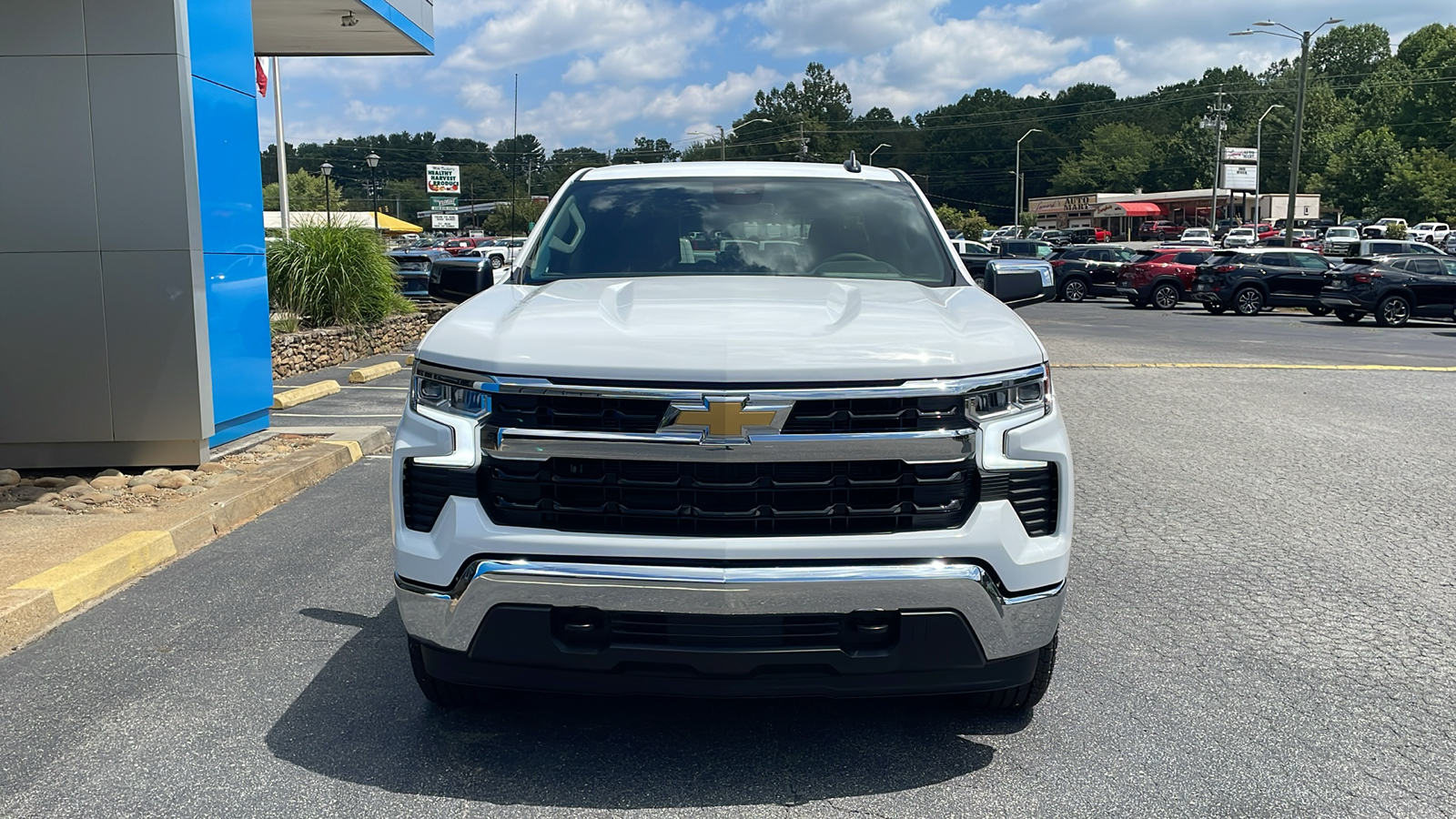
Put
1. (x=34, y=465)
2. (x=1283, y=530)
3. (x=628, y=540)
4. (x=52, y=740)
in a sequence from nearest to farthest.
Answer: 1. (x=628, y=540)
2. (x=52, y=740)
3. (x=1283, y=530)
4. (x=34, y=465)

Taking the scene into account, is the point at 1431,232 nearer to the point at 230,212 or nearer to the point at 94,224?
the point at 230,212

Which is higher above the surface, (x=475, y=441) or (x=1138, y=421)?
(x=475, y=441)

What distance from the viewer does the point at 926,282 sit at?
4.53 metres

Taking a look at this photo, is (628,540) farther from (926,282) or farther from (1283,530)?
(1283,530)

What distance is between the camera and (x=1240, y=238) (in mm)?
66125

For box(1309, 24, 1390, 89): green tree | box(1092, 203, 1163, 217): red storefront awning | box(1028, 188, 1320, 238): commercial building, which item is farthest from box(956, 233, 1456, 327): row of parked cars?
box(1309, 24, 1390, 89): green tree

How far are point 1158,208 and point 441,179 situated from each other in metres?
63.8

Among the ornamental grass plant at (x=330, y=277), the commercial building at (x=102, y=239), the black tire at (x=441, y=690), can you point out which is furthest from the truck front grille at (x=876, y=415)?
Result: the ornamental grass plant at (x=330, y=277)

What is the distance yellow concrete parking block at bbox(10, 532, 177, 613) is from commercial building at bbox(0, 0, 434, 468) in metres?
2.01

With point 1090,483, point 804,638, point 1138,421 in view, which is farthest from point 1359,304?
point 804,638

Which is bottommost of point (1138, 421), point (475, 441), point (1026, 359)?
point (1138, 421)

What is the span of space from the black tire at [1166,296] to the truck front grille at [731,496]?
31.2 meters

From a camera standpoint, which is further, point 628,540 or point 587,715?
point 587,715

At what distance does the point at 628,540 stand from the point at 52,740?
2.10 m
